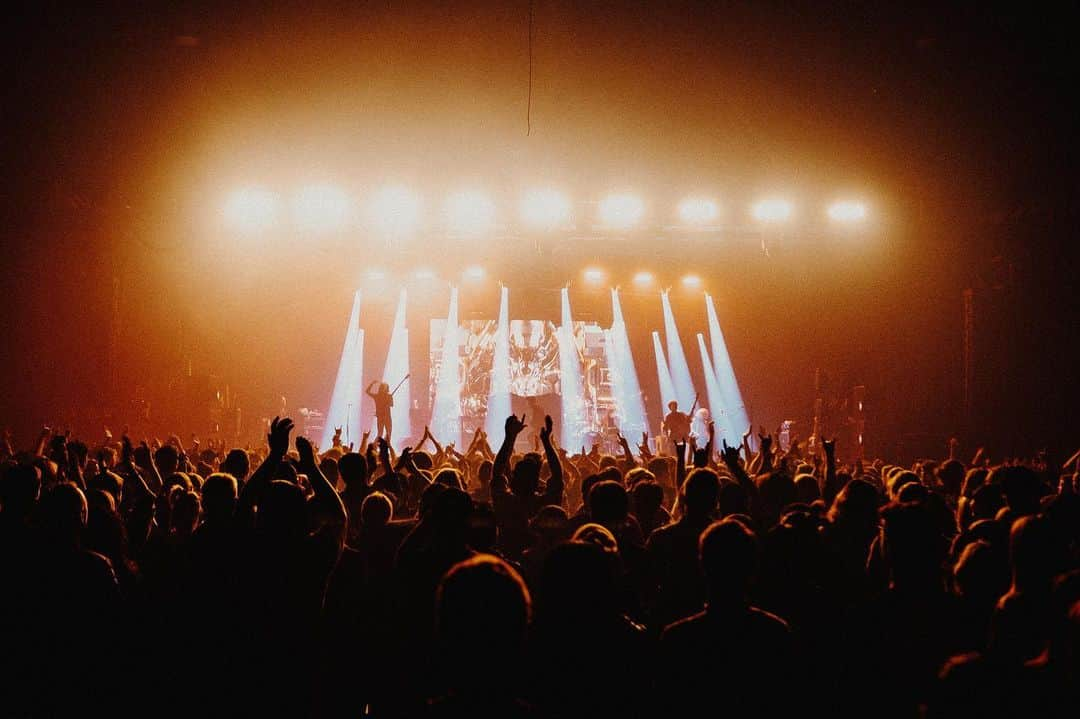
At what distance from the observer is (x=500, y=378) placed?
22719 millimetres

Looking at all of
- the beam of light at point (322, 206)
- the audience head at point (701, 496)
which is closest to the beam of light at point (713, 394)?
the beam of light at point (322, 206)

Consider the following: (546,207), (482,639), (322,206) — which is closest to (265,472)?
(482,639)

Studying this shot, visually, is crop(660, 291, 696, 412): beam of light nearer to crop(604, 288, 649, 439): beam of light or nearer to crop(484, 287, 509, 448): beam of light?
crop(604, 288, 649, 439): beam of light

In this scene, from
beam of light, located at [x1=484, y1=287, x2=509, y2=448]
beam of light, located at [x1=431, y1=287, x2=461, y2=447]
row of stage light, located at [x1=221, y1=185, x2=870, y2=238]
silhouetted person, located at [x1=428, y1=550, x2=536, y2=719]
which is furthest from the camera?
beam of light, located at [x1=484, y1=287, x2=509, y2=448]

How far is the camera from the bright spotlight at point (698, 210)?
1705 cm

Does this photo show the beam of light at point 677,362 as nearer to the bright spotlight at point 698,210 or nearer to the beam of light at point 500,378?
the beam of light at point 500,378

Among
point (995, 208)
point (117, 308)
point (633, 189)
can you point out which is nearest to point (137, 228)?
point (117, 308)

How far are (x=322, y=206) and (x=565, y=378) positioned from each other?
9127 millimetres

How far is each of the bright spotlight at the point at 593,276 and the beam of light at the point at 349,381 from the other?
20.6 feet

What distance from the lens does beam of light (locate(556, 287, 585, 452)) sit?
72.6 ft

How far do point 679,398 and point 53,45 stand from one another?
17.2 metres

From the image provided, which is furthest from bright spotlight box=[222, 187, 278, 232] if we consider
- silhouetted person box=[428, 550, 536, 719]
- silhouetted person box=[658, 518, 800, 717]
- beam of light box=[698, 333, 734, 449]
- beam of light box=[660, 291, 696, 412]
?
silhouetted person box=[428, 550, 536, 719]

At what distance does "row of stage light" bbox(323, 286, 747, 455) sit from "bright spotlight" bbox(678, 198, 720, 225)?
4938mm

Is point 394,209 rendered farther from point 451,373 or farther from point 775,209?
point 775,209
